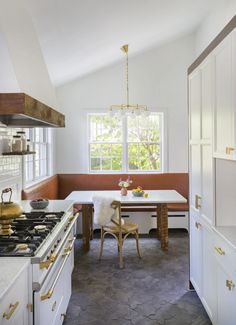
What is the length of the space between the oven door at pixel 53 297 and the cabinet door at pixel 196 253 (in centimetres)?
111

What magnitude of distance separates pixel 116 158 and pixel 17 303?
4.50 m

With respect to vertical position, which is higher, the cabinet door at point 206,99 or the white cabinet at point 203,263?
the cabinet door at point 206,99

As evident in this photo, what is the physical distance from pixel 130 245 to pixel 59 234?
2.54 meters

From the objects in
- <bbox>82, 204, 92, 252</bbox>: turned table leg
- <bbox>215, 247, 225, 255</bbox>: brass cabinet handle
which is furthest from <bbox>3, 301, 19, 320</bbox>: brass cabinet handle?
<bbox>82, 204, 92, 252</bbox>: turned table leg

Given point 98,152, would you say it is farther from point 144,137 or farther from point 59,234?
point 59,234

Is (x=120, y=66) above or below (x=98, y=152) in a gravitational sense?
above

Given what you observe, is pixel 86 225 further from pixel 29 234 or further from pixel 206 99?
pixel 206 99

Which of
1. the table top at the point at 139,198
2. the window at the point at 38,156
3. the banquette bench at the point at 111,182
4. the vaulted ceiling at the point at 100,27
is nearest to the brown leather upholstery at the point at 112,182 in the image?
the banquette bench at the point at 111,182

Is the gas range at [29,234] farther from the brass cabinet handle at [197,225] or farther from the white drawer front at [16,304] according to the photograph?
the brass cabinet handle at [197,225]

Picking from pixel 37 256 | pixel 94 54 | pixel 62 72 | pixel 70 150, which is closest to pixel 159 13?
pixel 94 54

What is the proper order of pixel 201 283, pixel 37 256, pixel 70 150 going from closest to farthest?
pixel 37 256
pixel 201 283
pixel 70 150

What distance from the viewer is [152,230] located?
5.39 meters

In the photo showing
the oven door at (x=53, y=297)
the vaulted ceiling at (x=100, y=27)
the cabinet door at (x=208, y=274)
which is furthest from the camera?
the vaulted ceiling at (x=100, y=27)

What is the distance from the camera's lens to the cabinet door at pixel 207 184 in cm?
238
